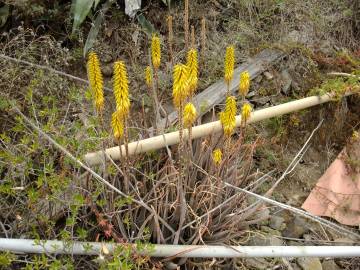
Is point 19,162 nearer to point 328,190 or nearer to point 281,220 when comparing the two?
point 281,220

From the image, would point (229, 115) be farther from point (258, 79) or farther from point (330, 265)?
point (258, 79)

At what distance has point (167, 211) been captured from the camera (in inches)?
72.7

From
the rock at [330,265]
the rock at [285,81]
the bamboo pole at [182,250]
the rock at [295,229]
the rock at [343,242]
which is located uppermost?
the rock at [285,81]

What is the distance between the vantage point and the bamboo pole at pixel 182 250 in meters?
1.65

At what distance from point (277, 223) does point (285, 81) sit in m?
0.97

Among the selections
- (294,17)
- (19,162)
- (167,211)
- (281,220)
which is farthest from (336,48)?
(19,162)

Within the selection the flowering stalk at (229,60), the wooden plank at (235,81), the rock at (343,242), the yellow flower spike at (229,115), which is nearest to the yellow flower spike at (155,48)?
the flowering stalk at (229,60)

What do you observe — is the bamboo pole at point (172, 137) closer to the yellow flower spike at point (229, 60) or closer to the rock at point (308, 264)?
the yellow flower spike at point (229, 60)

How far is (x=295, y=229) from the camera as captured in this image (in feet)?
7.74

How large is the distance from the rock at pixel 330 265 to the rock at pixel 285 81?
106 centimetres

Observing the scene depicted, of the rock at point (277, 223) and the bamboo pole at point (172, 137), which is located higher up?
the bamboo pole at point (172, 137)

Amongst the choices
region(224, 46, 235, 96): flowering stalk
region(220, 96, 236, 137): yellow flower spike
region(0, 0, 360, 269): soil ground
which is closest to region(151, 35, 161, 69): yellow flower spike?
region(224, 46, 235, 96): flowering stalk

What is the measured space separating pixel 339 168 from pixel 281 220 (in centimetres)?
54

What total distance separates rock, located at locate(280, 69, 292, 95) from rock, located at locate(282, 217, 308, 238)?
85cm
